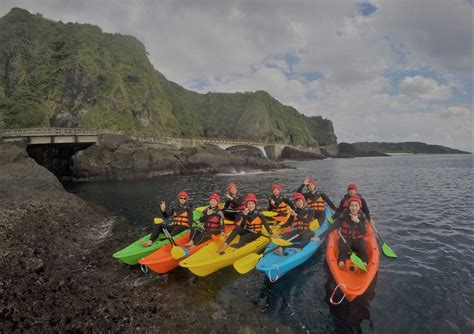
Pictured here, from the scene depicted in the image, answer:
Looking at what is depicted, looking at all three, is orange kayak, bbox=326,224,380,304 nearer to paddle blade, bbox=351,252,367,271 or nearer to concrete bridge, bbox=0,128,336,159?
paddle blade, bbox=351,252,367,271

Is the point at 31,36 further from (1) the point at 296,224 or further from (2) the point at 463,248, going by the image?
(2) the point at 463,248

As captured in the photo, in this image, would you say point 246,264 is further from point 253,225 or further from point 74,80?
point 74,80

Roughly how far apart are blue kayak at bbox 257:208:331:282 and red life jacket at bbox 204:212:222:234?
193cm

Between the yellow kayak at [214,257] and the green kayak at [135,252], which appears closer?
the yellow kayak at [214,257]

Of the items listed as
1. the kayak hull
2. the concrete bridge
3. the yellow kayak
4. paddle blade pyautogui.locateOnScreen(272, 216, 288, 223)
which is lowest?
the kayak hull

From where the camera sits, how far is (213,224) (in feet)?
30.4

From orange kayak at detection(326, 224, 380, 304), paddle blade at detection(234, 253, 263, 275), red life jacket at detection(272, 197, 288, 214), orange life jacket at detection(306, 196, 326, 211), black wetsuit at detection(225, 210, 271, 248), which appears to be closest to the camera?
orange kayak at detection(326, 224, 380, 304)

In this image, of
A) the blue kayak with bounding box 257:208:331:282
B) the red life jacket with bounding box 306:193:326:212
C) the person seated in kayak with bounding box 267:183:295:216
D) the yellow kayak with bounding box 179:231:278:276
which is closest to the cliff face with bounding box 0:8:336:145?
the person seated in kayak with bounding box 267:183:295:216

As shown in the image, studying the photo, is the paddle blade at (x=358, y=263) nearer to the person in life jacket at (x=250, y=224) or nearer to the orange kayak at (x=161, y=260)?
the person in life jacket at (x=250, y=224)

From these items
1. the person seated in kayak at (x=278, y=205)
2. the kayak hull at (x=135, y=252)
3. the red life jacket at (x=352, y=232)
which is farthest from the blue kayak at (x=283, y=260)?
the kayak hull at (x=135, y=252)

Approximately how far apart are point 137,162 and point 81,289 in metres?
33.7

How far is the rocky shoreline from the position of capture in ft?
18.4

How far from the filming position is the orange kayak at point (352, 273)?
20.0 feet

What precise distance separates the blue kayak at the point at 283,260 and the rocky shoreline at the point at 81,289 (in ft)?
4.10
